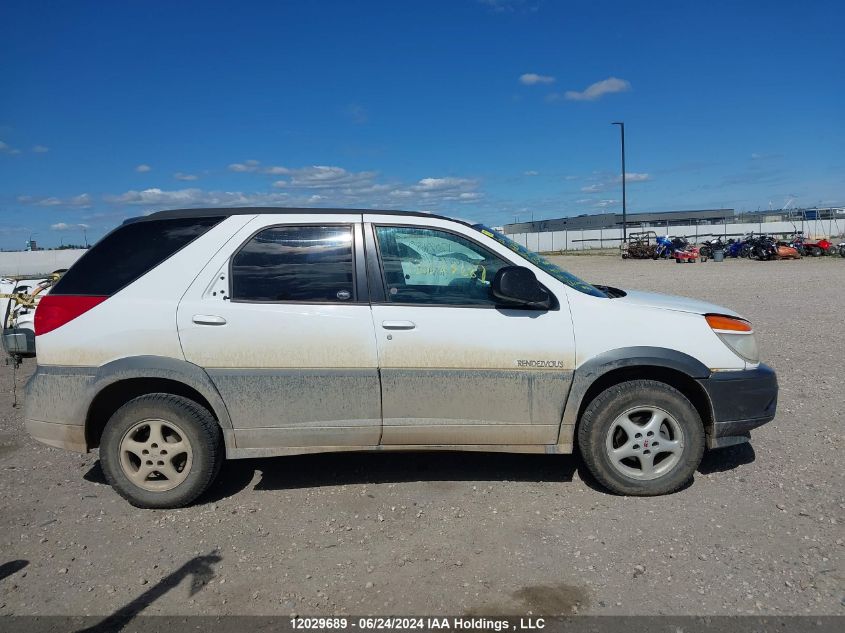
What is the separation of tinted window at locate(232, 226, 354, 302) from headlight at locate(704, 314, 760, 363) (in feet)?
7.65

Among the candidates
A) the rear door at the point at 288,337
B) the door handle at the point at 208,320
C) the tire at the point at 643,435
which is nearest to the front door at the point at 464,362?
the rear door at the point at 288,337

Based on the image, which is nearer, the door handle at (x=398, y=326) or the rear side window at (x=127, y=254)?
the door handle at (x=398, y=326)

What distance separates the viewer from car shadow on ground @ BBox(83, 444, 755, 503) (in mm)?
4387

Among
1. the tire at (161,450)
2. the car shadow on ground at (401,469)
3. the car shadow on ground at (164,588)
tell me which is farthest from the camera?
the car shadow on ground at (401,469)

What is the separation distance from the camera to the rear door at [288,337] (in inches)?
150

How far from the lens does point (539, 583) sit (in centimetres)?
311

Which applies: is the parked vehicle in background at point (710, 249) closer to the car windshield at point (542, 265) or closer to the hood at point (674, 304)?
the hood at point (674, 304)

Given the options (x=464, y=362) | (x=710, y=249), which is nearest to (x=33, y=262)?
(x=464, y=362)

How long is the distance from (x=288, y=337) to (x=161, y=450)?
1097mm

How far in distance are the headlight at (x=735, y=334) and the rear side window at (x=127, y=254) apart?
3.25m

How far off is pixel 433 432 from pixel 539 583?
3.71ft

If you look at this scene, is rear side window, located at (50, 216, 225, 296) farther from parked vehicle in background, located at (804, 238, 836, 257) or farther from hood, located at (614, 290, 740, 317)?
parked vehicle in background, located at (804, 238, 836, 257)

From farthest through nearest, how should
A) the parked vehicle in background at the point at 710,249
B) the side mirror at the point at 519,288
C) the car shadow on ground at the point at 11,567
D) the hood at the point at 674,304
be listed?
the parked vehicle in background at the point at 710,249
the hood at the point at 674,304
the side mirror at the point at 519,288
the car shadow on ground at the point at 11,567

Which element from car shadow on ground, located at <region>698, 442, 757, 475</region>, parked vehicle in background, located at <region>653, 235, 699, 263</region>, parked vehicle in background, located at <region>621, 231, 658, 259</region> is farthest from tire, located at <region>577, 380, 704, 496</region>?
parked vehicle in background, located at <region>621, 231, 658, 259</region>
